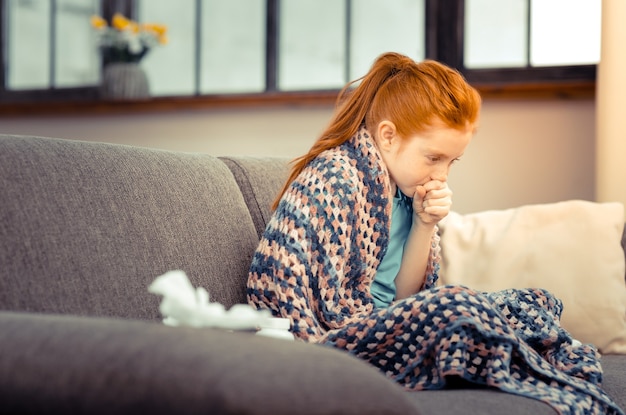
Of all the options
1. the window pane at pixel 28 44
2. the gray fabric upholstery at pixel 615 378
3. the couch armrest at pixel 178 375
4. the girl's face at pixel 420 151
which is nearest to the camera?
the couch armrest at pixel 178 375

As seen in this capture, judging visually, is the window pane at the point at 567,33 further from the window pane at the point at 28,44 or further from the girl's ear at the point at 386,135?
the window pane at the point at 28,44

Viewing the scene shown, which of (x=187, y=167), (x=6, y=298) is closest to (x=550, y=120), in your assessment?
(x=187, y=167)

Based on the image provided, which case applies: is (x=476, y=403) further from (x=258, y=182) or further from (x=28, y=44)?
(x=28, y=44)

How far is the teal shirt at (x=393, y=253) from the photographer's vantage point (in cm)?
184

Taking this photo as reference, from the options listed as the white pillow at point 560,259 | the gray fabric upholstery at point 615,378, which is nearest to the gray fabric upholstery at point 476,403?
the gray fabric upholstery at point 615,378

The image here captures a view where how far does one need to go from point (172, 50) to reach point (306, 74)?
657mm

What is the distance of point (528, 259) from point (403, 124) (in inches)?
23.8

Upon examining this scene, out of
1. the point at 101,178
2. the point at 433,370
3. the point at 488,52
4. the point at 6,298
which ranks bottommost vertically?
the point at 433,370

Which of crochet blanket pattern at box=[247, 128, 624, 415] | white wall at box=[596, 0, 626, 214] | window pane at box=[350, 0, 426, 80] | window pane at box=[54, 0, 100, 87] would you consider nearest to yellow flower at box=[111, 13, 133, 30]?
window pane at box=[54, 0, 100, 87]

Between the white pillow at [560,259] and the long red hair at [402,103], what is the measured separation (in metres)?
0.53

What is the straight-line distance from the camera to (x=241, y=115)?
3555mm

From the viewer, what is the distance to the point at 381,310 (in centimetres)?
143

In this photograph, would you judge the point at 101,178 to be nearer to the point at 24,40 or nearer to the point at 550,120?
the point at 550,120

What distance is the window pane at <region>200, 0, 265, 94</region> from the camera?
370 centimetres
